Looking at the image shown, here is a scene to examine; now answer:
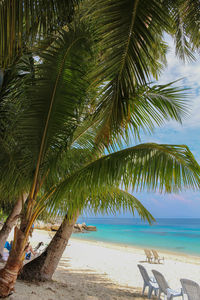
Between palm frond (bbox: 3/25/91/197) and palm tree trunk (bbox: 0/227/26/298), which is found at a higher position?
palm frond (bbox: 3/25/91/197)

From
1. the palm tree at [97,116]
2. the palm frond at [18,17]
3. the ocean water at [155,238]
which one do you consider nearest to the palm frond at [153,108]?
the palm tree at [97,116]

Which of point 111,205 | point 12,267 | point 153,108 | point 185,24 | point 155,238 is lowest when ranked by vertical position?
point 155,238

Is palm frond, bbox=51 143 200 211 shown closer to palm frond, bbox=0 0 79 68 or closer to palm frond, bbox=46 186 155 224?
palm frond, bbox=46 186 155 224

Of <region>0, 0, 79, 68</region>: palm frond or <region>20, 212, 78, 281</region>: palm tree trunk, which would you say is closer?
<region>0, 0, 79, 68</region>: palm frond

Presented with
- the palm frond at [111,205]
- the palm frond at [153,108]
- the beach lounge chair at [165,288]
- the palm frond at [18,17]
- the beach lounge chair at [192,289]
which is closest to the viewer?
the palm frond at [18,17]

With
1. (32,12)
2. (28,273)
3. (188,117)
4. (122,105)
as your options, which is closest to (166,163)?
(122,105)

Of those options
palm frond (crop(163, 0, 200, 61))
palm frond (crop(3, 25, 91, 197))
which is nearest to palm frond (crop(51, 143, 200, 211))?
palm frond (crop(3, 25, 91, 197))

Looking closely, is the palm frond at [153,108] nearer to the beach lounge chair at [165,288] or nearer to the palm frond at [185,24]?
the palm frond at [185,24]

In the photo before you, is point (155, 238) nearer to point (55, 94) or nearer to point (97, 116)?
point (97, 116)

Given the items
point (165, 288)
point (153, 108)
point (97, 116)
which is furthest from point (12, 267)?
point (165, 288)

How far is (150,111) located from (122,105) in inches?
39.2

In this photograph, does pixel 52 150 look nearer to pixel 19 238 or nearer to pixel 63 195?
pixel 63 195

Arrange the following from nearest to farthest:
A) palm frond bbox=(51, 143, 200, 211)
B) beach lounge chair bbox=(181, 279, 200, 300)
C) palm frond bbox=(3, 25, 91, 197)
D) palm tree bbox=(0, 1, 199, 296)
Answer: palm tree bbox=(0, 1, 199, 296) → palm frond bbox=(51, 143, 200, 211) → palm frond bbox=(3, 25, 91, 197) → beach lounge chair bbox=(181, 279, 200, 300)

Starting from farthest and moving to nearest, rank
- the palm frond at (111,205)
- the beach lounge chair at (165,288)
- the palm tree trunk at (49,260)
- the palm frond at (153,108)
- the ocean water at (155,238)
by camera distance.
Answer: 1. the ocean water at (155,238)
2. the palm tree trunk at (49,260)
3. the beach lounge chair at (165,288)
4. the palm frond at (111,205)
5. the palm frond at (153,108)
